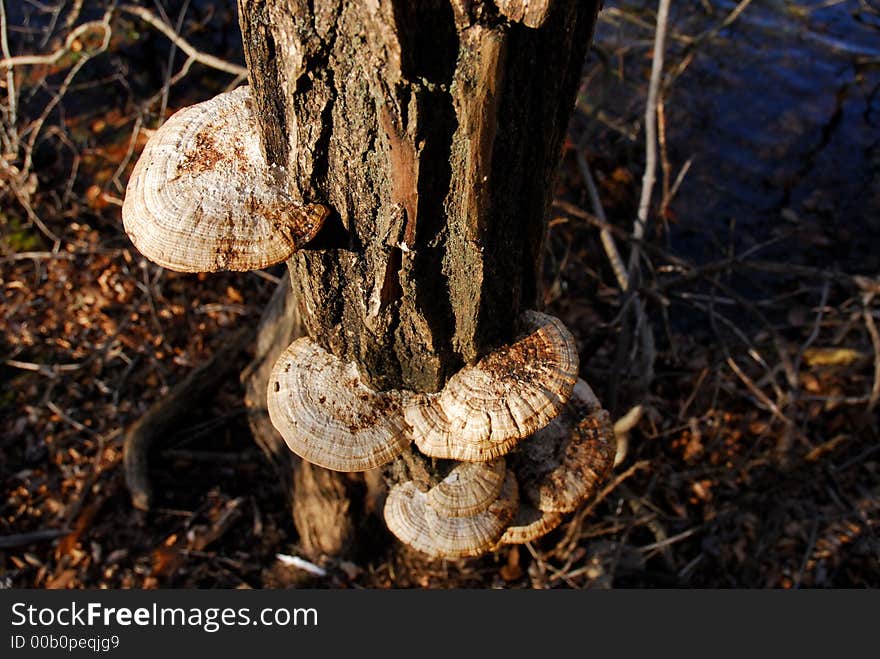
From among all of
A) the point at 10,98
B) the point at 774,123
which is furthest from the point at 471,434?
the point at 774,123

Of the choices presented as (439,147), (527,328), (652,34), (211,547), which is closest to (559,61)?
(439,147)

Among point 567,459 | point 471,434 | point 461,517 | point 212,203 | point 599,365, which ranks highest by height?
point 212,203

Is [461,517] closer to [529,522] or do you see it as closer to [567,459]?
[529,522]

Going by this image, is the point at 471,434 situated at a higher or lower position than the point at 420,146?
lower

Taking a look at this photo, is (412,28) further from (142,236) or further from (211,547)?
(211,547)

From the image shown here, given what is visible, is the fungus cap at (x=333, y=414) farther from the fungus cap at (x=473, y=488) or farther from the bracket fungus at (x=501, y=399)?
the fungus cap at (x=473, y=488)
